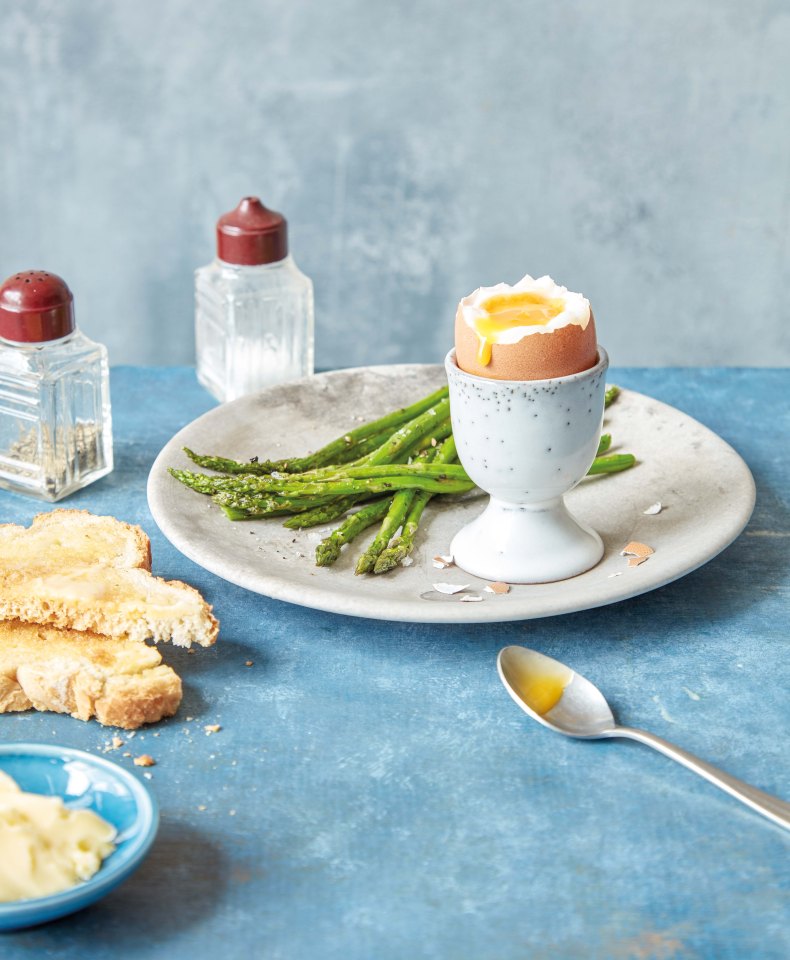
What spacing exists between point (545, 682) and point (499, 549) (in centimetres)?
30

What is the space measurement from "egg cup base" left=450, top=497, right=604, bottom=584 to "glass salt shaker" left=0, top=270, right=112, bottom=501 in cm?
76

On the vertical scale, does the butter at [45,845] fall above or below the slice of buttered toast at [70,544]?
above

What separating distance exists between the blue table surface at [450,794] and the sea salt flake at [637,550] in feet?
0.21

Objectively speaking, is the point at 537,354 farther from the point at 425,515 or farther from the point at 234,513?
the point at 234,513

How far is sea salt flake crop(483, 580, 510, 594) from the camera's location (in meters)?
1.73

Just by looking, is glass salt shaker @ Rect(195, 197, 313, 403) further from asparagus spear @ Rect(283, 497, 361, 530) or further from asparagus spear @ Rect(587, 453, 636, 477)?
asparagus spear @ Rect(587, 453, 636, 477)

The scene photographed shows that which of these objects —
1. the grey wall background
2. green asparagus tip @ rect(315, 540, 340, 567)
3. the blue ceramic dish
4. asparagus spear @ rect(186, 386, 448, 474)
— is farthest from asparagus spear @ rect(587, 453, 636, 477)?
the grey wall background

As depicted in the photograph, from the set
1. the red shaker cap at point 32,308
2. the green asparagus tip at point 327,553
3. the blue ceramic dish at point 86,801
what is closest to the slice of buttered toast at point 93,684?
the blue ceramic dish at point 86,801

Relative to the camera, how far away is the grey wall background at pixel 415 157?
12.7 ft

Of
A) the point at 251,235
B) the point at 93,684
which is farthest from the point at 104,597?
the point at 251,235

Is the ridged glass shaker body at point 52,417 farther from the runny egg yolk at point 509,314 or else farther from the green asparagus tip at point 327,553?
the runny egg yolk at point 509,314

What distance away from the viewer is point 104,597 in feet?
5.24

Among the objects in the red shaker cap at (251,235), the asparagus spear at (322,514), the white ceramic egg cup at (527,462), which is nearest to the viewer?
the white ceramic egg cup at (527,462)

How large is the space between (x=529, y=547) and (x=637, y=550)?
167 mm
